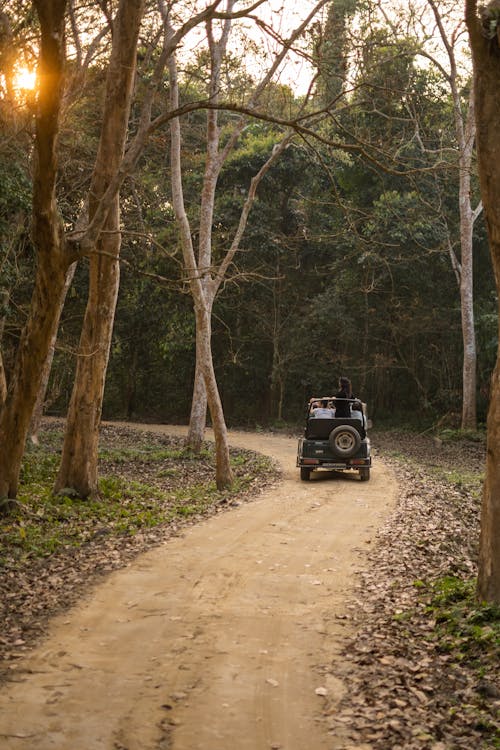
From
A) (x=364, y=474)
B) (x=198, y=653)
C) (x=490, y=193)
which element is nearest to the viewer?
(x=198, y=653)

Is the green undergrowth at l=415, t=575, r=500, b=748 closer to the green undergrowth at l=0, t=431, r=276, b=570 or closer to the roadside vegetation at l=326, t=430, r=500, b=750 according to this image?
the roadside vegetation at l=326, t=430, r=500, b=750

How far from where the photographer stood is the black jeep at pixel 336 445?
16578mm

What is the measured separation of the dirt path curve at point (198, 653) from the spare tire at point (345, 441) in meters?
5.59

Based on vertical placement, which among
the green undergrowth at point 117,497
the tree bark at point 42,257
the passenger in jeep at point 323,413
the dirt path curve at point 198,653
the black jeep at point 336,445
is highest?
the tree bark at point 42,257

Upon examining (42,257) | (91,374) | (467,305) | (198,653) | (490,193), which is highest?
(467,305)

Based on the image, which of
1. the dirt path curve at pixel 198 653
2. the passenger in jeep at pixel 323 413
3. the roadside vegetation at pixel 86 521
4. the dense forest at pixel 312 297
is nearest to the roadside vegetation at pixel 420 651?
the dirt path curve at pixel 198 653

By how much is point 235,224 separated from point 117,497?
21.5 metres

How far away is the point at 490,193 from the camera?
6.96 meters

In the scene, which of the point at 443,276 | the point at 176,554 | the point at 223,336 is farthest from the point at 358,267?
the point at 176,554

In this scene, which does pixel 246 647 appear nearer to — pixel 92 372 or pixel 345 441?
pixel 92 372

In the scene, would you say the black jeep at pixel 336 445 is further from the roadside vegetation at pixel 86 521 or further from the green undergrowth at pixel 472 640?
the green undergrowth at pixel 472 640

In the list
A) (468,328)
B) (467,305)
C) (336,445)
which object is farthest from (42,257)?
(468,328)

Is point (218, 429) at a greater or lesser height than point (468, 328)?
lesser

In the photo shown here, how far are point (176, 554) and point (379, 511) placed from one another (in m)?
4.65
